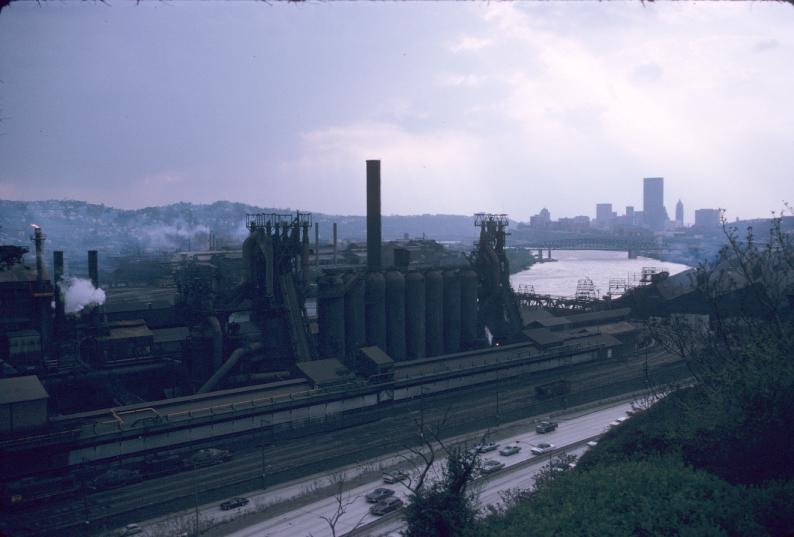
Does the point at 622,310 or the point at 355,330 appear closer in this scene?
the point at 355,330

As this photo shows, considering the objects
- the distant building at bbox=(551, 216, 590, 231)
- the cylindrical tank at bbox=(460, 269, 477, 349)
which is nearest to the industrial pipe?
the cylindrical tank at bbox=(460, 269, 477, 349)

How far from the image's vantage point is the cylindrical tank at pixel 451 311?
2105cm

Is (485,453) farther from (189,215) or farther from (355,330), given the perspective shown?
(189,215)

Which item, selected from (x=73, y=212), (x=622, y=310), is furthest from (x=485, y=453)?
(x=73, y=212)

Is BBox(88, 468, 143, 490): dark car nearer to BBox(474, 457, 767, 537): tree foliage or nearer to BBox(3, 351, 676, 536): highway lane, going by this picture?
BBox(3, 351, 676, 536): highway lane

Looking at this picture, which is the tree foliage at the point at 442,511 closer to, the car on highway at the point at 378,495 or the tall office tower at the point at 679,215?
the car on highway at the point at 378,495

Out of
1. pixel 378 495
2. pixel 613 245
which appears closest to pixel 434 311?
pixel 378 495

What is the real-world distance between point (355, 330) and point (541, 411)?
5985 millimetres

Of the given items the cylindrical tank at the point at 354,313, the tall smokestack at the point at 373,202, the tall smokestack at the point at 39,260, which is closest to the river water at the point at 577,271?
the tall smokestack at the point at 373,202

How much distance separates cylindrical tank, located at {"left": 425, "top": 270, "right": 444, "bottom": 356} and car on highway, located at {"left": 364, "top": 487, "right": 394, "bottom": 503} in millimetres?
9539

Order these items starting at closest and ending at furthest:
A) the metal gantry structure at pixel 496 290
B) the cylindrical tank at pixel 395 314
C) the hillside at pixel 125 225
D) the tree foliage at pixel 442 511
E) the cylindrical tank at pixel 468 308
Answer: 1. the tree foliage at pixel 442 511
2. the cylindrical tank at pixel 395 314
3. the cylindrical tank at pixel 468 308
4. the metal gantry structure at pixel 496 290
5. the hillside at pixel 125 225

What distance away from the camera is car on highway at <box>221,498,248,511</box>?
11.2 m

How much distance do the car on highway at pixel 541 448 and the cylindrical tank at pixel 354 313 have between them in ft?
21.1

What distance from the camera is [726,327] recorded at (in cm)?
1098
